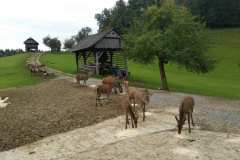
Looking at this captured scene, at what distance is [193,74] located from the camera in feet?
132

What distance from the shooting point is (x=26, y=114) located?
1108 cm

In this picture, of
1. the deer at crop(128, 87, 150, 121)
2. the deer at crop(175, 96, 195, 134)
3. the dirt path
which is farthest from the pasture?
the deer at crop(175, 96, 195, 134)

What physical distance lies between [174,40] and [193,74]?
23.5 metres

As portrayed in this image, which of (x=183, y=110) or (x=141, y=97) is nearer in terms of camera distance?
(x=183, y=110)

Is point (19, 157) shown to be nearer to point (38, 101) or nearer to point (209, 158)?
point (209, 158)

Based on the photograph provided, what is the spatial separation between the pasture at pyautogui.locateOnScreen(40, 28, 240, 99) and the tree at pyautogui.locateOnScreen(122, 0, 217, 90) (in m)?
5.35

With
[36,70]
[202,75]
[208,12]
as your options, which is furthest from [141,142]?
[208,12]

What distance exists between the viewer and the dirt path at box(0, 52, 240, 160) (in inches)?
250

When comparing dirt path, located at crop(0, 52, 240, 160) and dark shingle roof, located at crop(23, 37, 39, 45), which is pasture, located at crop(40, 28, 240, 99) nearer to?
dirt path, located at crop(0, 52, 240, 160)

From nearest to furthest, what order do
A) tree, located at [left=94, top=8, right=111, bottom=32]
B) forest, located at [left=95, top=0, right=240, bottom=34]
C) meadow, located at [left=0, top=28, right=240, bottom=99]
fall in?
meadow, located at [left=0, top=28, right=240, bottom=99], forest, located at [left=95, top=0, right=240, bottom=34], tree, located at [left=94, top=8, right=111, bottom=32]

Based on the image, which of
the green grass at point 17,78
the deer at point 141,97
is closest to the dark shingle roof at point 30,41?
the green grass at point 17,78

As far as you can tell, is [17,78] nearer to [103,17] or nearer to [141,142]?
[141,142]

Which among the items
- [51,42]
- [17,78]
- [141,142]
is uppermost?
[51,42]

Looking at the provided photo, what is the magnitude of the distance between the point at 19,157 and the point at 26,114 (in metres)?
4.79
